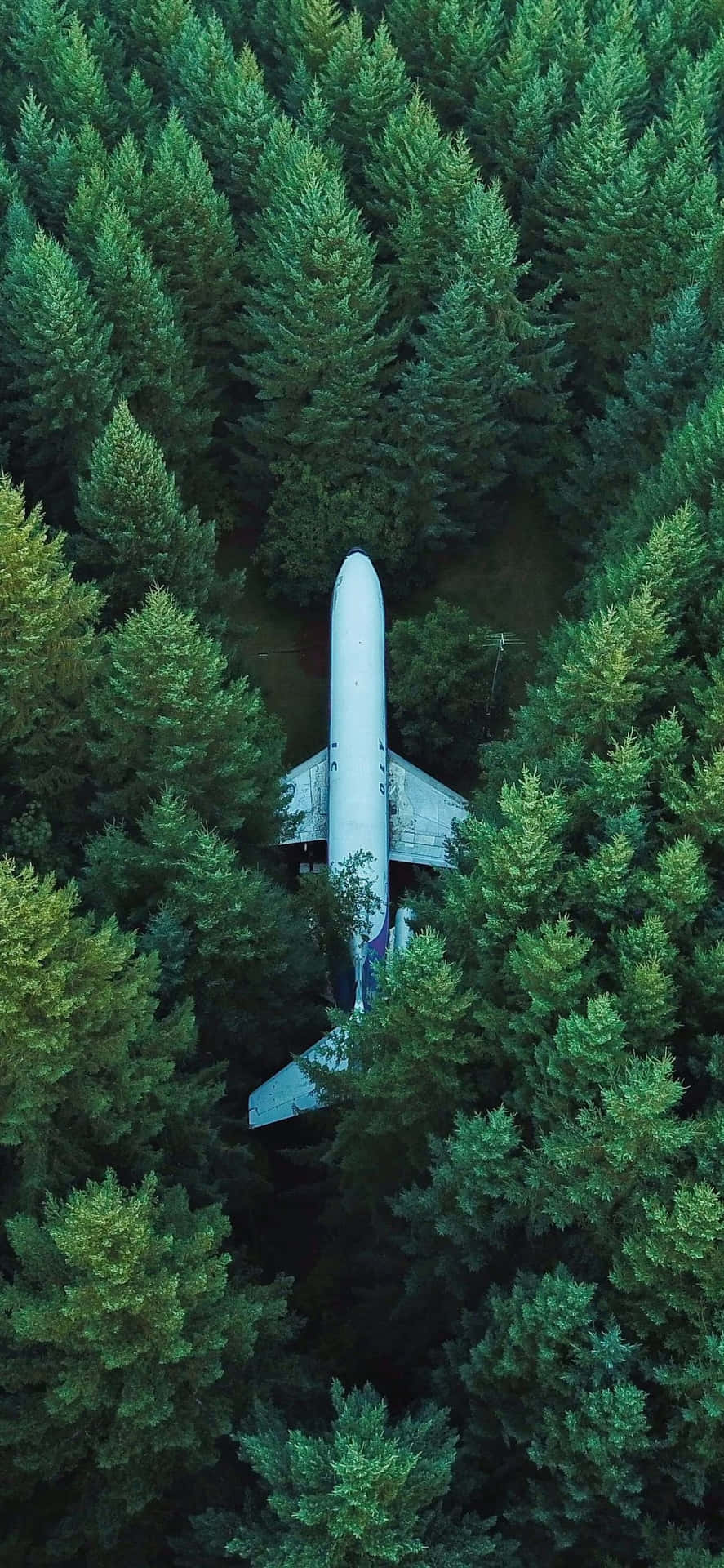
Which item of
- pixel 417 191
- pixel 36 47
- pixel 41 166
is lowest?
pixel 417 191

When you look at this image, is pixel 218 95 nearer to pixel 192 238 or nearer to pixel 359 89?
pixel 359 89

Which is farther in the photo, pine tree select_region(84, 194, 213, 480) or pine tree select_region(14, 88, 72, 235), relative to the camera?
pine tree select_region(14, 88, 72, 235)

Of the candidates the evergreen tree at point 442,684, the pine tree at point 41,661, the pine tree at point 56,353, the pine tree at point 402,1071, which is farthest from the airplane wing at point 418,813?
the pine tree at point 56,353

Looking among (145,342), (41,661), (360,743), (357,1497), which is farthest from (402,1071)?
(145,342)

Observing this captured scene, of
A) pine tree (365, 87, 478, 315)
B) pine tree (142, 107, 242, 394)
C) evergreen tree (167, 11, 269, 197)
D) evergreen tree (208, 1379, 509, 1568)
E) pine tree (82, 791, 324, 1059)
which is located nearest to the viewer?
evergreen tree (208, 1379, 509, 1568)

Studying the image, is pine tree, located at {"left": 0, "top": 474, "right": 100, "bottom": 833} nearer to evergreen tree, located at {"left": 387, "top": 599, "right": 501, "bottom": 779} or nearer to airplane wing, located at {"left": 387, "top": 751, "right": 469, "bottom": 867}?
airplane wing, located at {"left": 387, "top": 751, "right": 469, "bottom": 867}

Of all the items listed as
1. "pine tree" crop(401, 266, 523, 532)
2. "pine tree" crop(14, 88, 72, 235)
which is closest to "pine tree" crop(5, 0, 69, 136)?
"pine tree" crop(14, 88, 72, 235)
